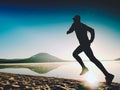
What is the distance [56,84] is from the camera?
30.2 ft

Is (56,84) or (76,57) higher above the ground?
(76,57)

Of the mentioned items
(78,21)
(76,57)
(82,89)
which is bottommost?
(82,89)

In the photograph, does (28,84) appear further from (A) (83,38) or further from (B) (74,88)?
(A) (83,38)

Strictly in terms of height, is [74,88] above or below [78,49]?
below

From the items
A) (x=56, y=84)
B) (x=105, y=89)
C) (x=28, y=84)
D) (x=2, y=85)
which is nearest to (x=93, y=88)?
(x=105, y=89)

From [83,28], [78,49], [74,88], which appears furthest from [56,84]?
[83,28]

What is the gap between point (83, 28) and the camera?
977 centimetres

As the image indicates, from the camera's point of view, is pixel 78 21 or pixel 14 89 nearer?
pixel 14 89

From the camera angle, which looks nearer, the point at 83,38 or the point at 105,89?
the point at 105,89

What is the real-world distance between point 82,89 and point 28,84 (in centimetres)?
176

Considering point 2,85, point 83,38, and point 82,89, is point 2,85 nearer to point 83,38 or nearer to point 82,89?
point 82,89

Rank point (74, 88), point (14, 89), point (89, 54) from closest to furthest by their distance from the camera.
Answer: point (14, 89) → point (74, 88) → point (89, 54)

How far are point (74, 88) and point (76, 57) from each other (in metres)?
1.40

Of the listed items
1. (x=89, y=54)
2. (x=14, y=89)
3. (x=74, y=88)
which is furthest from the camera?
(x=89, y=54)
